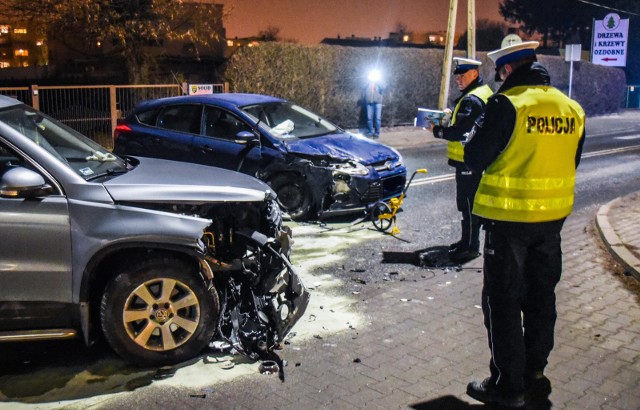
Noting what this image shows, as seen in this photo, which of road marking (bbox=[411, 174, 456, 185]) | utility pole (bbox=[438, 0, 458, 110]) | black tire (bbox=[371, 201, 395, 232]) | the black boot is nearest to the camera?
the black boot

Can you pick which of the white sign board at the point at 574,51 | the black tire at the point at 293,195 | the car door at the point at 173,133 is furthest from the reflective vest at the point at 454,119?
the white sign board at the point at 574,51

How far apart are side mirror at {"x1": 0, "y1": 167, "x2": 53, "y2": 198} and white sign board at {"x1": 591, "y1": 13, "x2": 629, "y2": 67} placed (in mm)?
38176

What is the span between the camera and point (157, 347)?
463 cm

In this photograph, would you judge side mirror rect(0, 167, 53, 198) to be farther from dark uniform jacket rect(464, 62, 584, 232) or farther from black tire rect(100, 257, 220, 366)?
dark uniform jacket rect(464, 62, 584, 232)

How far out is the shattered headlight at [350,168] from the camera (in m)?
8.58

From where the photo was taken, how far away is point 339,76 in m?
22.7

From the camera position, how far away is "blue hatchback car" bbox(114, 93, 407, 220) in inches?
341

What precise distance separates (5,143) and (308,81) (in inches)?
694

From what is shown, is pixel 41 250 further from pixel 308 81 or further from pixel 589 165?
pixel 308 81

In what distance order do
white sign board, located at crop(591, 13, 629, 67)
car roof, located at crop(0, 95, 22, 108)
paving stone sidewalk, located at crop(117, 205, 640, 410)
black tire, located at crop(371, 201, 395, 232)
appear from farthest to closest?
white sign board, located at crop(591, 13, 629, 67) → black tire, located at crop(371, 201, 395, 232) → car roof, located at crop(0, 95, 22, 108) → paving stone sidewalk, located at crop(117, 205, 640, 410)

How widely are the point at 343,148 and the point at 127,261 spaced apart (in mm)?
4845

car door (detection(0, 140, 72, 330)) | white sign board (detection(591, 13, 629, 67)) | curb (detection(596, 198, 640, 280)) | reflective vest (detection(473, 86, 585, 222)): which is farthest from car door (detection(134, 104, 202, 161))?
white sign board (detection(591, 13, 629, 67))

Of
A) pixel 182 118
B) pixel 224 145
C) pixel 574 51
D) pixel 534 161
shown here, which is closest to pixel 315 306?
pixel 534 161

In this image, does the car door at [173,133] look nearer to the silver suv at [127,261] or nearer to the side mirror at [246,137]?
the side mirror at [246,137]
